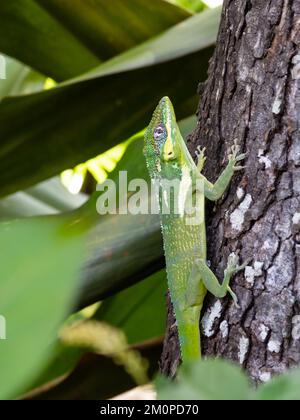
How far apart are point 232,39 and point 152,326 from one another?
1.09 meters

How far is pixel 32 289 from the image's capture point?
1.08 metres

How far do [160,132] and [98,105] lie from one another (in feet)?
1.00

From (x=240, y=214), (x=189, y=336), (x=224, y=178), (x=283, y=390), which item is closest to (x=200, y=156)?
(x=224, y=178)

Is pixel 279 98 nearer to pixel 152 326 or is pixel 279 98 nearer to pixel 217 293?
pixel 217 293

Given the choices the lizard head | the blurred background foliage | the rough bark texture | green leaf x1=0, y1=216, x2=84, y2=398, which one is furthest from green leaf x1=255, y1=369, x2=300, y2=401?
the lizard head

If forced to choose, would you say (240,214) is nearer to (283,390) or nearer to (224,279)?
(224,279)

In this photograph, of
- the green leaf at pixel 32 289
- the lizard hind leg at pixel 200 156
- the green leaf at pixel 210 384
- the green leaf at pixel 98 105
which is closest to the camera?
the green leaf at pixel 210 384

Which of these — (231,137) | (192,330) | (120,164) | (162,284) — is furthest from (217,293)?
(162,284)

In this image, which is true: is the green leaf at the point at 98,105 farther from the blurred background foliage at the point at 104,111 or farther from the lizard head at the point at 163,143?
the lizard head at the point at 163,143

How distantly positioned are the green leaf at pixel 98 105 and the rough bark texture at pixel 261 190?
479mm

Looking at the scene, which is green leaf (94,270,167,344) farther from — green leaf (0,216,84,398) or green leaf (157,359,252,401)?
green leaf (157,359,252,401)

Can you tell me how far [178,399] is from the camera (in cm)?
55

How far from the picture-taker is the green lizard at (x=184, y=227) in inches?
61.7

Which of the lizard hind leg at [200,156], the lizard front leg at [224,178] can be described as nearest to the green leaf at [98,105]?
the lizard hind leg at [200,156]
